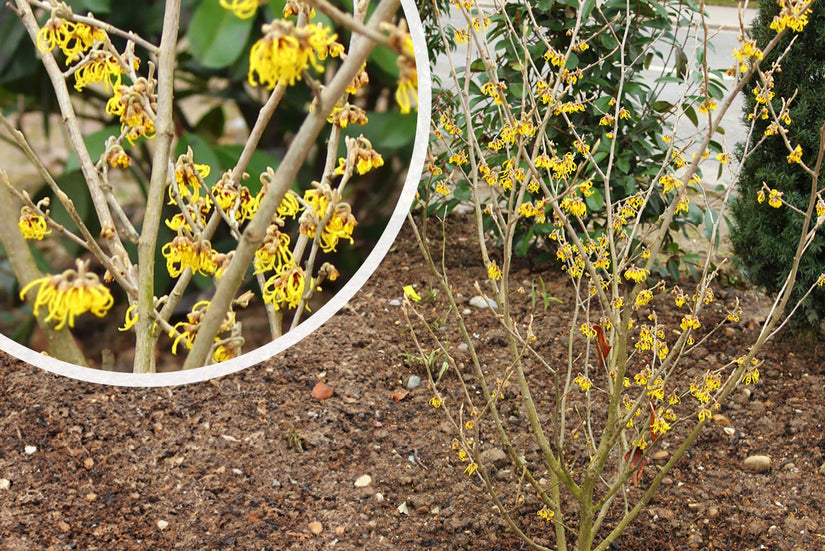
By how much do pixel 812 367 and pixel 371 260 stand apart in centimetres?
207

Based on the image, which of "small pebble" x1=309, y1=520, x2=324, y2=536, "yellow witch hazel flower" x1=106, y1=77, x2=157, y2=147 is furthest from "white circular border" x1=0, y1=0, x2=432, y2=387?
"small pebble" x1=309, y1=520, x2=324, y2=536

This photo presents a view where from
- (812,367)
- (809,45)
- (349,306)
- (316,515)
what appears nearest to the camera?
(316,515)

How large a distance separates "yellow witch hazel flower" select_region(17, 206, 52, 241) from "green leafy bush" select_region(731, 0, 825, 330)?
2018 mm

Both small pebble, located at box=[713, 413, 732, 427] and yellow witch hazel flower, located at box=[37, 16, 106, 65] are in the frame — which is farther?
small pebble, located at box=[713, 413, 732, 427]

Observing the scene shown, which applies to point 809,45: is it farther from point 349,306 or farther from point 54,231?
point 54,231

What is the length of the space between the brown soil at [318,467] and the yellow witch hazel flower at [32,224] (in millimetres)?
1192

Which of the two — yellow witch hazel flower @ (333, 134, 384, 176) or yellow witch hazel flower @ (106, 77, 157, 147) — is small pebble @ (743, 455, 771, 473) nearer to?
yellow witch hazel flower @ (333, 134, 384, 176)

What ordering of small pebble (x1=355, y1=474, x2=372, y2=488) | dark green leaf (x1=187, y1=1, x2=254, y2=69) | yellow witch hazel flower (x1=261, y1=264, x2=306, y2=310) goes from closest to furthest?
dark green leaf (x1=187, y1=1, x2=254, y2=69) < yellow witch hazel flower (x1=261, y1=264, x2=306, y2=310) < small pebble (x1=355, y1=474, x2=372, y2=488)

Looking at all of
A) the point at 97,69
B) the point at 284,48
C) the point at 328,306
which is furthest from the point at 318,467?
the point at 284,48

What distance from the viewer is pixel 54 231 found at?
42.0 inches

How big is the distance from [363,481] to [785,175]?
1651 millimetres

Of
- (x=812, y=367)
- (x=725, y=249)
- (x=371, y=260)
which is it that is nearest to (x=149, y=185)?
(x=371, y=260)

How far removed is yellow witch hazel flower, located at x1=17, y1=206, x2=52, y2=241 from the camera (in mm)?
1054

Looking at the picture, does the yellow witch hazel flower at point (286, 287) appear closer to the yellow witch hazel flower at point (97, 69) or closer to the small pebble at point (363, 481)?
the yellow witch hazel flower at point (97, 69)
